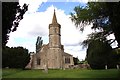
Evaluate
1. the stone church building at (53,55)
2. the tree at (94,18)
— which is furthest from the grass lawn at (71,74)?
the stone church building at (53,55)

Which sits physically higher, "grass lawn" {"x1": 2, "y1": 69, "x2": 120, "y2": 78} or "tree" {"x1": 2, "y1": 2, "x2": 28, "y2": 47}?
"tree" {"x1": 2, "y1": 2, "x2": 28, "y2": 47}

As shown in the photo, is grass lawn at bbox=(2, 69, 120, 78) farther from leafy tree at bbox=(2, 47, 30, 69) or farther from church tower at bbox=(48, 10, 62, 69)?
church tower at bbox=(48, 10, 62, 69)

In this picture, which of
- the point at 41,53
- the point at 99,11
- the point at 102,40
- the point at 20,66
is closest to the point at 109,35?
the point at 102,40

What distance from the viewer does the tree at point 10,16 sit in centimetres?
1647

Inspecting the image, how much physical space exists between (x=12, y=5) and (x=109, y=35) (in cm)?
1871

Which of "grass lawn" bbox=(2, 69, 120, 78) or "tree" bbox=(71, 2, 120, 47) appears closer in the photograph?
"tree" bbox=(71, 2, 120, 47)

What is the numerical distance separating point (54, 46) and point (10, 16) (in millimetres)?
83971

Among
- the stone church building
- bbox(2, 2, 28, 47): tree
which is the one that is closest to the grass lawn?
bbox(2, 2, 28, 47): tree

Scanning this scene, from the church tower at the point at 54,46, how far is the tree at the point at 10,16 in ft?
257

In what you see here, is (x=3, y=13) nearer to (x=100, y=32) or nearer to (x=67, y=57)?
(x=100, y=32)

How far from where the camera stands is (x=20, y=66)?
7144 cm

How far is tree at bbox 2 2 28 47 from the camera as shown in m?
16.5

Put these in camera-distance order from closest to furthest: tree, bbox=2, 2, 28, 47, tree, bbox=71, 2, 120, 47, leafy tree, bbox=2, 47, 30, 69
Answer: tree, bbox=2, 2, 28, 47 < tree, bbox=71, 2, 120, 47 < leafy tree, bbox=2, 47, 30, 69

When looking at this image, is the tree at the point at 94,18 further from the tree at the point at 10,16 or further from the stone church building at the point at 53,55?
the stone church building at the point at 53,55
